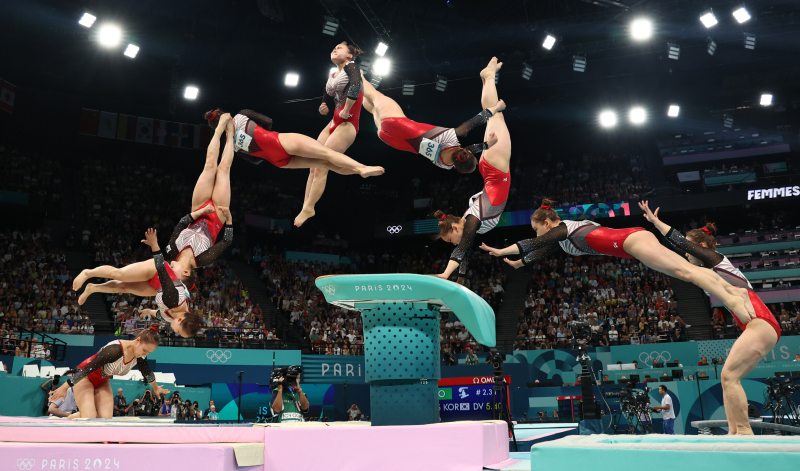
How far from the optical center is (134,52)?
15578 millimetres

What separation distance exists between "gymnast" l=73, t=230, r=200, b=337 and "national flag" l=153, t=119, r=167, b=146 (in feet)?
61.5

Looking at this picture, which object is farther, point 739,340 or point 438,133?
point 739,340

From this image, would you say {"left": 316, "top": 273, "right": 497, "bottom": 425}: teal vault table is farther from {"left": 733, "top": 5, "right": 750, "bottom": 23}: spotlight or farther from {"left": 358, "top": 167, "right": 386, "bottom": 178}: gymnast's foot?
{"left": 733, "top": 5, "right": 750, "bottom": 23}: spotlight

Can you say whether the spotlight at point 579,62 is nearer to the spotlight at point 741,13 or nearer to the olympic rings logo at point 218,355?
the spotlight at point 741,13

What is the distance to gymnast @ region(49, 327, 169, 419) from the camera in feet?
22.0

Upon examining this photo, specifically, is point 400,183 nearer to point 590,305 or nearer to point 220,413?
point 590,305

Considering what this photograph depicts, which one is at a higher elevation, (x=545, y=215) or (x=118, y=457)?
(x=545, y=215)

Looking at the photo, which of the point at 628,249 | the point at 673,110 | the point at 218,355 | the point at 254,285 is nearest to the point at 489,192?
the point at 628,249

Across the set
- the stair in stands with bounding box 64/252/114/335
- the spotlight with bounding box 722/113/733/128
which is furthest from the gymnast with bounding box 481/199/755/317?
the spotlight with bounding box 722/113/733/128

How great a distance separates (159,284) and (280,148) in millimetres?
2041

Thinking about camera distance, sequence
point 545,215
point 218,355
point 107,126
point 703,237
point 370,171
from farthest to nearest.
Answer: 1. point 107,126
2. point 218,355
3. point 703,237
4. point 545,215
5. point 370,171

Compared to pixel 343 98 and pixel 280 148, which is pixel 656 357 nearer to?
pixel 343 98

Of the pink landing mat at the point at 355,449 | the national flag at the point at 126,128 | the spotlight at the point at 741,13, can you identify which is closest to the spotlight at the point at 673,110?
the spotlight at the point at 741,13

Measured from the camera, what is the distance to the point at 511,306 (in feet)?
74.0
